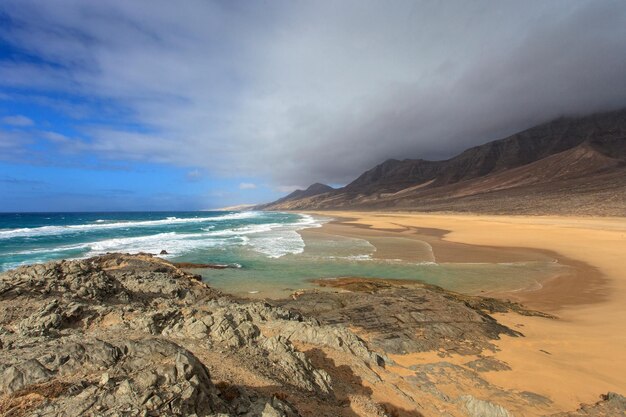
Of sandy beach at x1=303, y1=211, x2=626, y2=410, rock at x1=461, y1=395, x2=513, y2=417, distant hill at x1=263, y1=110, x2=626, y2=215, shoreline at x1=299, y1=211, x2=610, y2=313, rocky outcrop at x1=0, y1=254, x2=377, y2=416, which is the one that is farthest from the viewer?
distant hill at x1=263, y1=110, x2=626, y2=215

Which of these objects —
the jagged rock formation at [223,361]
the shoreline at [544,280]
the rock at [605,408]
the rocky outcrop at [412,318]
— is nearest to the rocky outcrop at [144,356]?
the jagged rock formation at [223,361]

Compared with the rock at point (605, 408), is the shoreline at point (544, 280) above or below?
below

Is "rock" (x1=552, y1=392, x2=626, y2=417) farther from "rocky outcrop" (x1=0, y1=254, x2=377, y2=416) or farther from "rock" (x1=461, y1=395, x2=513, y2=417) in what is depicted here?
"rocky outcrop" (x1=0, y1=254, x2=377, y2=416)

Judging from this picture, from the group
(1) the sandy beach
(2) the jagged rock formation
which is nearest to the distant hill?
(1) the sandy beach

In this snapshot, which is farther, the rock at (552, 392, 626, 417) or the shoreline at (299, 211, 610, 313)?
the shoreline at (299, 211, 610, 313)

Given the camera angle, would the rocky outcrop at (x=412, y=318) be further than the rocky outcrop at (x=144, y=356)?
Yes

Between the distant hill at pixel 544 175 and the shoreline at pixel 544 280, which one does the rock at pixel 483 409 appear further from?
the distant hill at pixel 544 175

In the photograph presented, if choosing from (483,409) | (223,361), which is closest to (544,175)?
(483,409)
